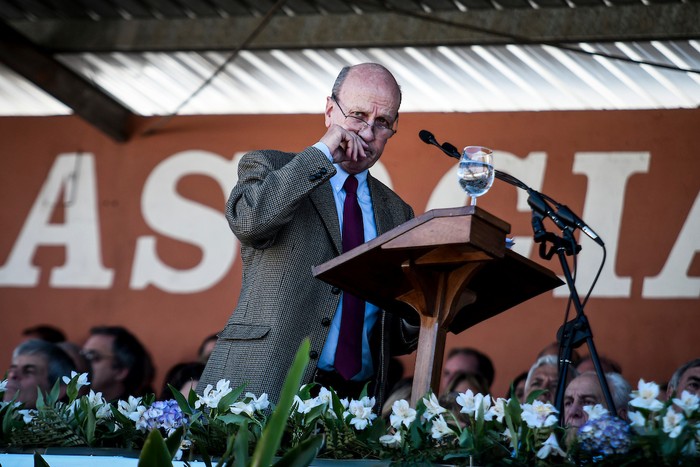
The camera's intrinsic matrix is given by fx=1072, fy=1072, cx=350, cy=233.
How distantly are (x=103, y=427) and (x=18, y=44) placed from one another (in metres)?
4.74

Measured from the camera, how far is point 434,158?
671 centimetres

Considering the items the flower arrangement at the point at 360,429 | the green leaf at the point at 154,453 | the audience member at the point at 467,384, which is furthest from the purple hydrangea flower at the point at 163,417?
the audience member at the point at 467,384

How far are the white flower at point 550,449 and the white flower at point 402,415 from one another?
0.28 meters

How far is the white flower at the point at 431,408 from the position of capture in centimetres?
221

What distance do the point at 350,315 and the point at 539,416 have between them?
0.92 m

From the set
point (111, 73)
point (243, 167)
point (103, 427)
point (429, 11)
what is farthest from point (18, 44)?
point (103, 427)

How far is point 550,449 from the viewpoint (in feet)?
6.78

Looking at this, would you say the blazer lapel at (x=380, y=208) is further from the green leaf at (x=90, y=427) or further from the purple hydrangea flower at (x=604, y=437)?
the purple hydrangea flower at (x=604, y=437)

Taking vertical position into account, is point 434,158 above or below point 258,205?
above

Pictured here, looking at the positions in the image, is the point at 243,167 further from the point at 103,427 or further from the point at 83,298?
the point at 83,298

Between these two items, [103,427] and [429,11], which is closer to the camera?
[103,427]

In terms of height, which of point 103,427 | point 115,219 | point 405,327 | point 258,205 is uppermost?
point 115,219

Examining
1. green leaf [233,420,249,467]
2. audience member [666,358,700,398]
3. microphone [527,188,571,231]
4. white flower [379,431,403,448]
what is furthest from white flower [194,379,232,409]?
audience member [666,358,700,398]

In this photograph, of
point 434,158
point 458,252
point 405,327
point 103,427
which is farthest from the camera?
point 434,158
